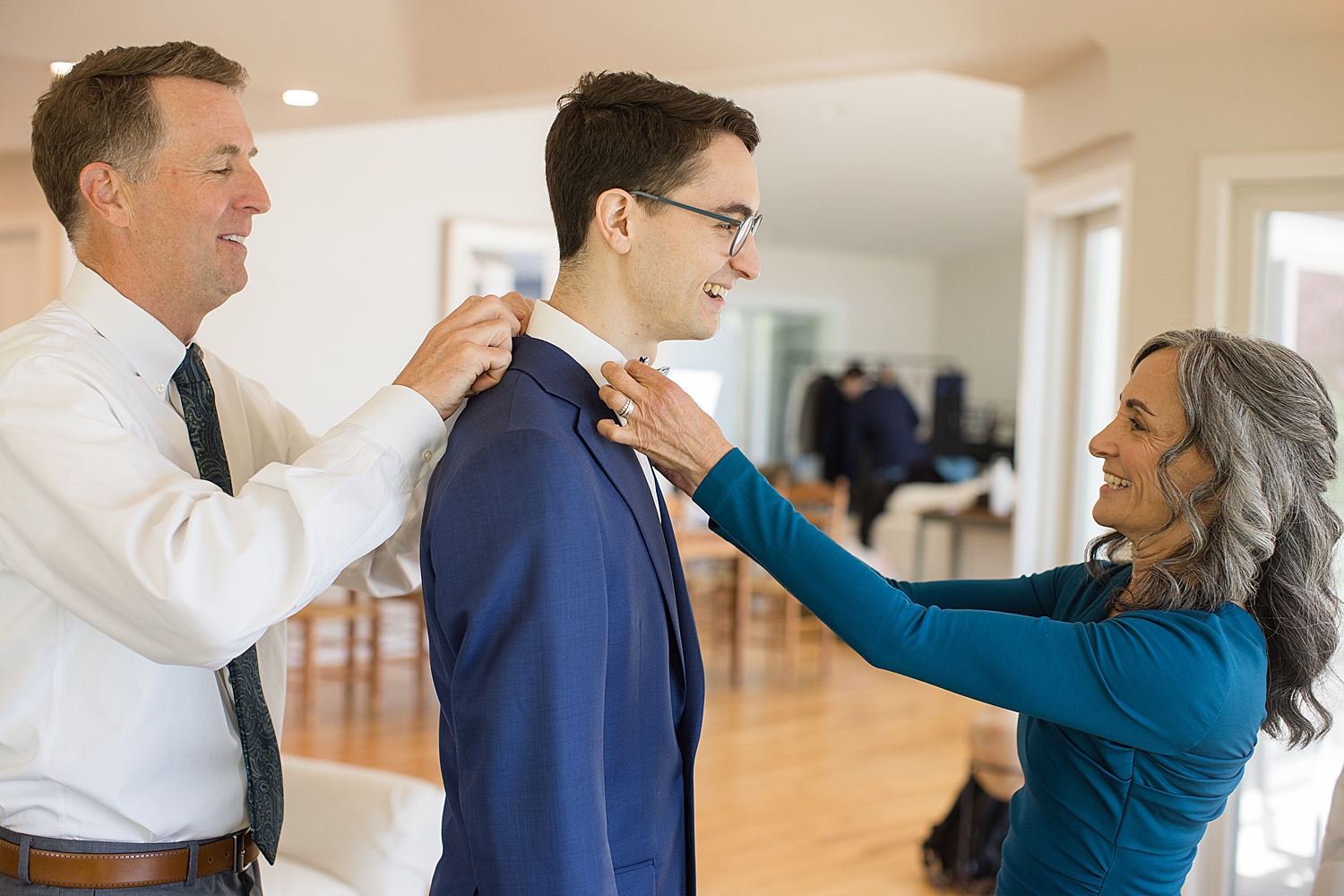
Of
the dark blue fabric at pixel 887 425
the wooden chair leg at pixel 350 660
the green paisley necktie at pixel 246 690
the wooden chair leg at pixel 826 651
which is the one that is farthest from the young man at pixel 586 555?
the dark blue fabric at pixel 887 425

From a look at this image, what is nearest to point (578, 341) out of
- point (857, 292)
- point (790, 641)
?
point (790, 641)

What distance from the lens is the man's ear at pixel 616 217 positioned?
52.3 inches

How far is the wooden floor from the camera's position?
3.59 m

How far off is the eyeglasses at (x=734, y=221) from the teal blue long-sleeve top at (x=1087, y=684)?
26 centimetres

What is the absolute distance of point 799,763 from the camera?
4652mm

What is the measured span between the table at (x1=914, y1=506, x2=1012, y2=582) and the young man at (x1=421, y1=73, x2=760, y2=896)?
578cm

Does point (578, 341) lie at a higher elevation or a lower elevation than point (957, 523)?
higher

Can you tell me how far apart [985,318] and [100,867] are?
36.7 ft

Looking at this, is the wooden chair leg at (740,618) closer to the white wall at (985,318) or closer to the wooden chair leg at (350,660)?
the wooden chair leg at (350,660)

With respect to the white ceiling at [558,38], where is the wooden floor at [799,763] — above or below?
below

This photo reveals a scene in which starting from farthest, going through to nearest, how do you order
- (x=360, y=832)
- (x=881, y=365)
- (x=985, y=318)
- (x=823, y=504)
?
A: 1. (x=985, y=318)
2. (x=881, y=365)
3. (x=823, y=504)
4. (x=360, y=832)

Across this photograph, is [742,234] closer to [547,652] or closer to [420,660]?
[547,652]

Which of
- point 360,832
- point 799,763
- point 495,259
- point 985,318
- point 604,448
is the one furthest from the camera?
point 985,318

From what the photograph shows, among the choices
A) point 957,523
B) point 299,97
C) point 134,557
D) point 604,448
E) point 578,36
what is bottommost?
point 957,523
